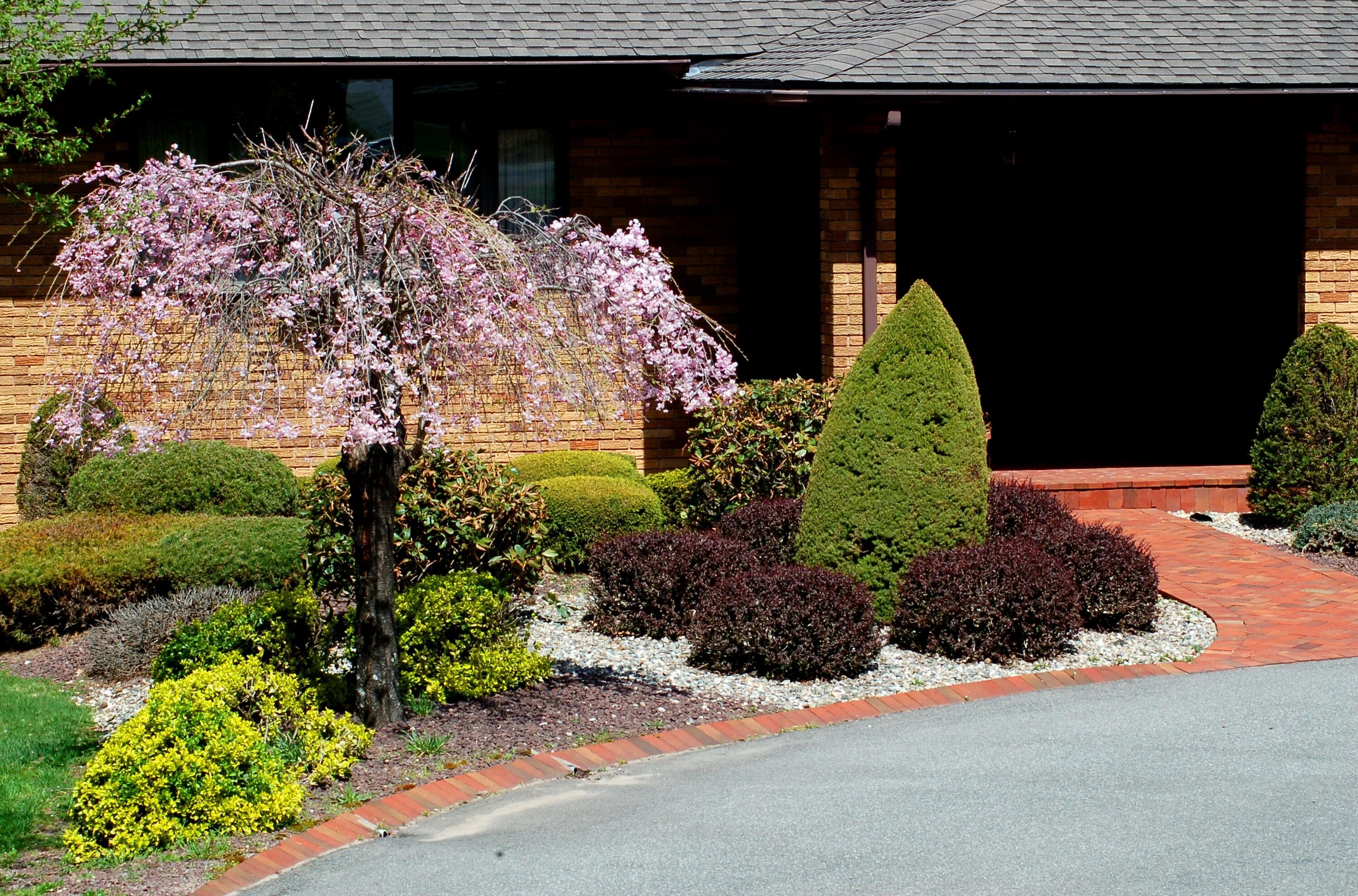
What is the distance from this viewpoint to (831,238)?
12.7m

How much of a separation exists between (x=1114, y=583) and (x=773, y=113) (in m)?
6.20

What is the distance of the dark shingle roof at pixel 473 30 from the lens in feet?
41.9

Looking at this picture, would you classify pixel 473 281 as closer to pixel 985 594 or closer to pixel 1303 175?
pixel 985 594

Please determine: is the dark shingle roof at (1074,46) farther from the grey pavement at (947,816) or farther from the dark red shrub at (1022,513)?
the grey pavement at (947,816)

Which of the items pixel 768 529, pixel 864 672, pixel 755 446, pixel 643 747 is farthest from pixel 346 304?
pixel 755 446

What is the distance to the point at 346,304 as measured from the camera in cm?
620

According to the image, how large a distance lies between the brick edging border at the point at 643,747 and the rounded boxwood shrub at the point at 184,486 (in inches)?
189

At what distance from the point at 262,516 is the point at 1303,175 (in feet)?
30.7

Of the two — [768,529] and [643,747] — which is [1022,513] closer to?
[768,529]

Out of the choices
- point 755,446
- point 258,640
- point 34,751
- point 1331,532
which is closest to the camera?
point 34,751

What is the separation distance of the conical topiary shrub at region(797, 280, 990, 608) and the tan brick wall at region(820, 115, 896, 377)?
3474 millimetres

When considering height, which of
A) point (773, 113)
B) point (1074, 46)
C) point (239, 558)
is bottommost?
point (239, 558)

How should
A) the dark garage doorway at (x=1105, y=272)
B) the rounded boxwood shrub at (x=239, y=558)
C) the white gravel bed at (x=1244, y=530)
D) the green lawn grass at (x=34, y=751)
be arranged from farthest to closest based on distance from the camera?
the dark garage doorway at (x=1105, y=272)
the white gravel bed at (x=1244, y=530)
the rounded boxwood shrub at (x=239, y=558)
the green lawn grass at (x=34, y=751)

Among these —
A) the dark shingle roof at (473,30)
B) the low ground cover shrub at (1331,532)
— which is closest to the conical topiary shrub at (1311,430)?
the low ground cover shrub at (1331,532)
